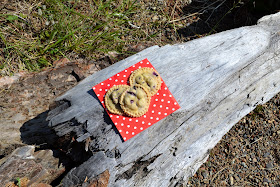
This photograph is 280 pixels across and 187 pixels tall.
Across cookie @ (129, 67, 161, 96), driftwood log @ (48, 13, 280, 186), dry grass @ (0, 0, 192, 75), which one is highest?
dry grass @ (0, 0, 192, 75)

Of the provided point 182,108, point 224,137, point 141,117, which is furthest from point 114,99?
point 224,137

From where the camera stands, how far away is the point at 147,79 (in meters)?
2.65

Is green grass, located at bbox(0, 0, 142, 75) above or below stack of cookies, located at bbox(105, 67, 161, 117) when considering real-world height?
→ above

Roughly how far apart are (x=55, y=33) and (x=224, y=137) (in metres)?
3.05

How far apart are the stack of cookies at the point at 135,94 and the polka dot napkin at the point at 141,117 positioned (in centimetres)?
5

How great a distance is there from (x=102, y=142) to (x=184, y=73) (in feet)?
3.95

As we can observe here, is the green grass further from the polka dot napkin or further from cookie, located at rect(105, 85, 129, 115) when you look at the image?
cookie, located at rect(105, 85, 129, 115)

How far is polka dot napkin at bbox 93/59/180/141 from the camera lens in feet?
8.21

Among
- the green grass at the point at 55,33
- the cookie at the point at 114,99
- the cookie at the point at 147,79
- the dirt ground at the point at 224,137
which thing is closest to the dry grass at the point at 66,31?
the green grass at the point at 55,33

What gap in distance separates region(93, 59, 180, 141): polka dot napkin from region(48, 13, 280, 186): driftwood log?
2.4 inches

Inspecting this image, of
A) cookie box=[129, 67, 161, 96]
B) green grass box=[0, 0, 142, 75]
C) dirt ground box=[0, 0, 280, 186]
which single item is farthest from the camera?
green grass box=[0, 0, 142, 75]

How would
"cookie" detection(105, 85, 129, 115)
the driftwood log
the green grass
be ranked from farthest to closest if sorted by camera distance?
1. the green grass
2. "cookie" detection(105, 85, 129, 115)
3. the driftwood log

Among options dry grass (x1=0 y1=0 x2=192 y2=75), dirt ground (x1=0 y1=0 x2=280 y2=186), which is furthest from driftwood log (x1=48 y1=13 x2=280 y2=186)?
dry grass (x1=0 y1=0 x2=192 y2=75)

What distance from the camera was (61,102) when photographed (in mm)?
2643
